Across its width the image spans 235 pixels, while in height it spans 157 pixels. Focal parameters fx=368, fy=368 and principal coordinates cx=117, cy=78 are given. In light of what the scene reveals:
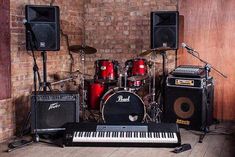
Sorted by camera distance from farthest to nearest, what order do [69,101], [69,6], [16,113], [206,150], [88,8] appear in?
[88,8] → [69,6] → [16,113] → [69,101] → [206,150]

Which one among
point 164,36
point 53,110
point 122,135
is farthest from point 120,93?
point 164,36

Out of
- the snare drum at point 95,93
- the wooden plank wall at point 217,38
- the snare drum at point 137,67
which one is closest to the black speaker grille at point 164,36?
the snare drum at point 137,67

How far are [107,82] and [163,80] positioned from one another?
2.69 ft

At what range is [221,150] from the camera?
3.82m

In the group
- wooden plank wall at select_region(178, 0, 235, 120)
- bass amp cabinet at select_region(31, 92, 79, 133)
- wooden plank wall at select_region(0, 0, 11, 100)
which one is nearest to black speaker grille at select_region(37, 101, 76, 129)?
bass amp cabinet at select_region(31, 92, 79, 133)

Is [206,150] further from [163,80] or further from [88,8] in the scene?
[88,8]

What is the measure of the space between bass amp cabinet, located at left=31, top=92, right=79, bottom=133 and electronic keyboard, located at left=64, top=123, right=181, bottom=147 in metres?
0.21

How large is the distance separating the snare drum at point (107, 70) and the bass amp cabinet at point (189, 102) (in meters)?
0.74

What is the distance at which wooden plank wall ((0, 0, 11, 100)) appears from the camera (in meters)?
4.13

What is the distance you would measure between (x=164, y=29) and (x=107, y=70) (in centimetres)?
93

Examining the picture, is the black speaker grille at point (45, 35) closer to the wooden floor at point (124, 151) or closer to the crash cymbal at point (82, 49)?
the crash cymbal at point (82, 49)

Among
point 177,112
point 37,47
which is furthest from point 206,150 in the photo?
→ point 37,47

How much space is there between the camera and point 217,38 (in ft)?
17.0

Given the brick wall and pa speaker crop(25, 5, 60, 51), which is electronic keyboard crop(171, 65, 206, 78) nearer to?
the brick wall
